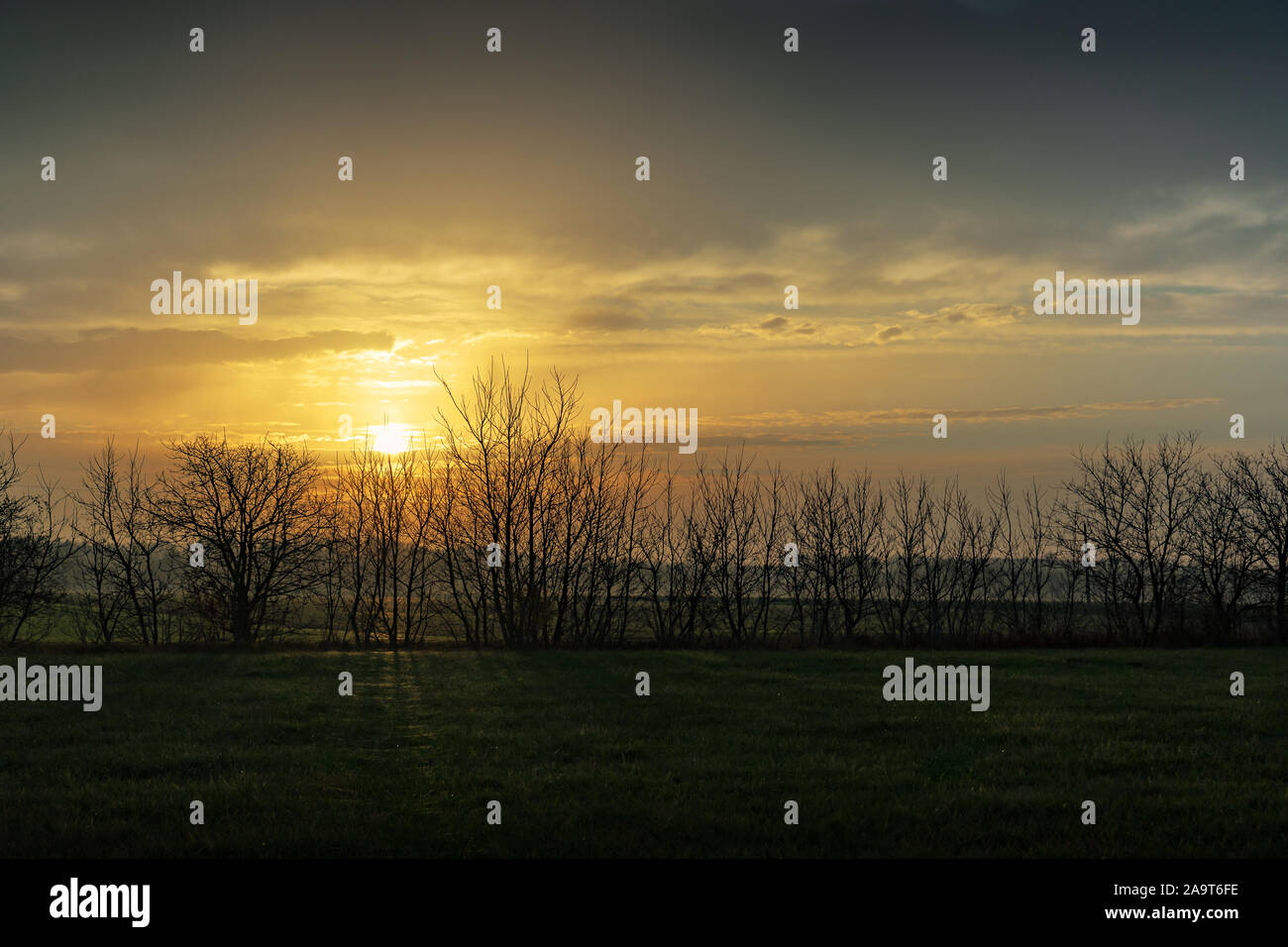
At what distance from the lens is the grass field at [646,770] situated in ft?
25.8

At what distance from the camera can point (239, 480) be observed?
1391 inches

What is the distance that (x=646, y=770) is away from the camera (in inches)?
403

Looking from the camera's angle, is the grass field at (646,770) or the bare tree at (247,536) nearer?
the grass field at (646,770)

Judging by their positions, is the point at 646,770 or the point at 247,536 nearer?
the point at 646,770

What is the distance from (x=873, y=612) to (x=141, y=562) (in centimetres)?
3077

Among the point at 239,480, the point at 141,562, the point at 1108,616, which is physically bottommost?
the point at 1108,616

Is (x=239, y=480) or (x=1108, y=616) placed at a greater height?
(x=239, y=480)

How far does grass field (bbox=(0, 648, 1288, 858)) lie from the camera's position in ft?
25.8

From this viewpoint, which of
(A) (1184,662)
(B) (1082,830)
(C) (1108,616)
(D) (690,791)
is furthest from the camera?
(C) (1108,616)

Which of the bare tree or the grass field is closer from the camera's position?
the grass field

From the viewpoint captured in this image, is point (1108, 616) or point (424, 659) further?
point (1108, 616)

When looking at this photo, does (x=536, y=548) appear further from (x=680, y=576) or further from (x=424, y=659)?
(x=424, y=659)

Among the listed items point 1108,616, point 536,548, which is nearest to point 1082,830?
point 536,548
